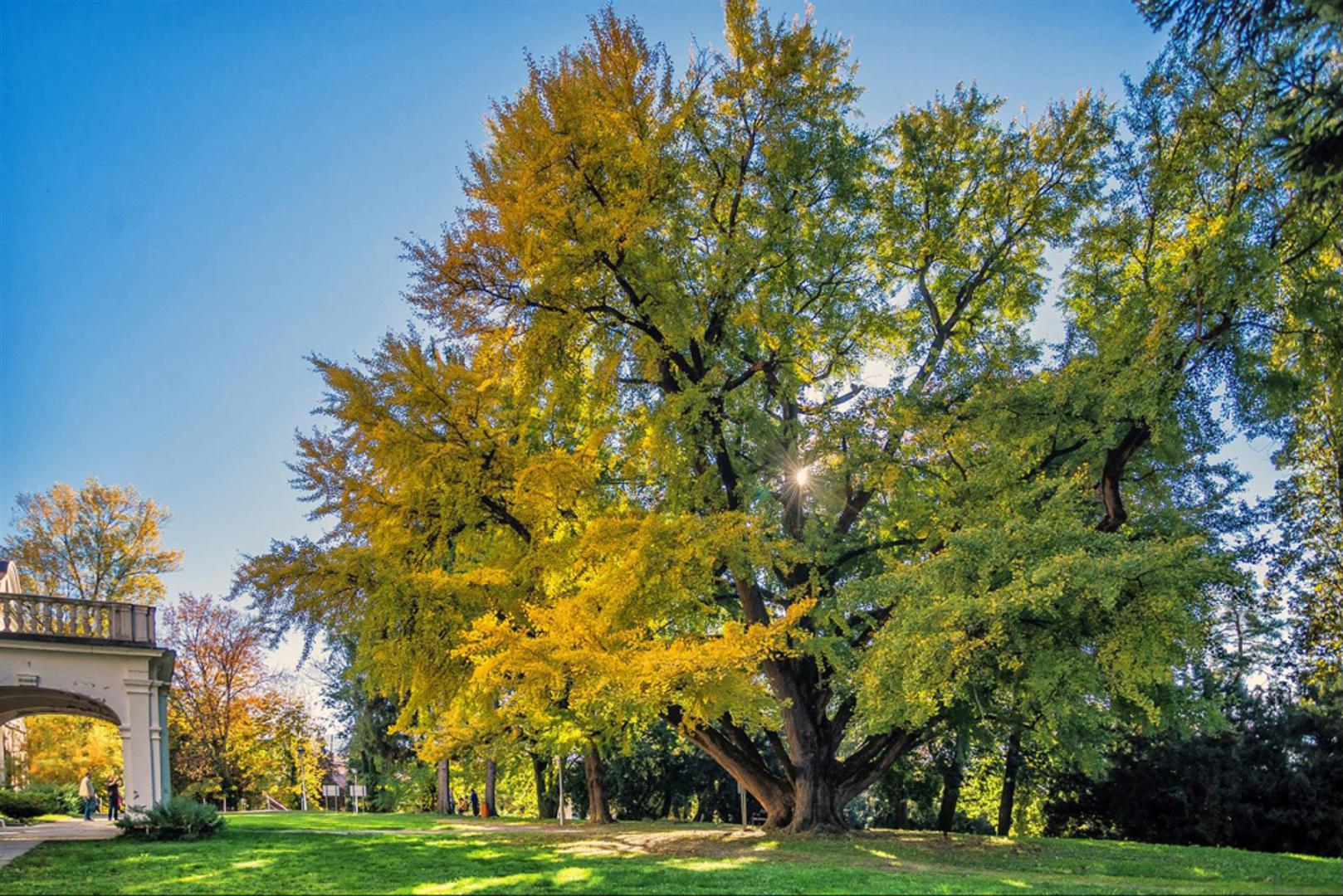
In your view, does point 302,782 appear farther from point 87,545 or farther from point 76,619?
point 76,619

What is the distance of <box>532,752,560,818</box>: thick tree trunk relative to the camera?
91.5 feet

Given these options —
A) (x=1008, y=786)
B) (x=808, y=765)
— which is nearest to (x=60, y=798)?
(x=808, y=765)

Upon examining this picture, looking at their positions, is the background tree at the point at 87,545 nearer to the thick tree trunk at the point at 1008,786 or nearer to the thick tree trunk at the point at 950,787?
the thick tree trunk at the point at 950,787

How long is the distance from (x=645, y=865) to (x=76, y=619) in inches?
455

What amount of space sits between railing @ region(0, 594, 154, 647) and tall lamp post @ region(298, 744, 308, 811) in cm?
2294

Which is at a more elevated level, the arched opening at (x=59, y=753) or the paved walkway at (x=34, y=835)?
the paved walkway at (x=34, y=835)

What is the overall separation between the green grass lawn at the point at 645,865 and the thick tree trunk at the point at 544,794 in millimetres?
11852

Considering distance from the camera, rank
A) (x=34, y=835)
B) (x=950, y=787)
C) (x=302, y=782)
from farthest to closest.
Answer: (x=302, y=782) < (x=950, y=787) < (x=34, y=835)

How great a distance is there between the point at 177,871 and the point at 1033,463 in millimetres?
12011

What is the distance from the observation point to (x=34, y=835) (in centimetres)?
1536

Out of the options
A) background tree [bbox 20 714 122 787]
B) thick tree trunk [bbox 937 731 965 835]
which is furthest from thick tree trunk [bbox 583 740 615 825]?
background tree [bbox 20 714 122 787]

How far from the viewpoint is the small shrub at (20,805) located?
21531 millimetres

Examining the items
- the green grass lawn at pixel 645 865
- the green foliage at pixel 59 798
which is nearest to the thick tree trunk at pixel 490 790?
the green grass lawn at pixel 645 865

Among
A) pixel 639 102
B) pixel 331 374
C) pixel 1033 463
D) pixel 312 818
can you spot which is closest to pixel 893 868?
pixel 1033 463
